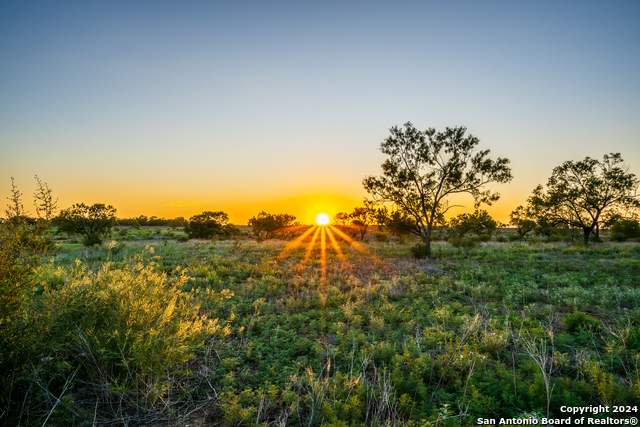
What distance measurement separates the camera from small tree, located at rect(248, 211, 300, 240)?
63.5 metres

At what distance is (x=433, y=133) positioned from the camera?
2117 cm

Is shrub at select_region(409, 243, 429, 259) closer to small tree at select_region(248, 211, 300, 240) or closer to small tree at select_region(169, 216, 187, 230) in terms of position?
small tree at select_region(248, 211, 300, 240)

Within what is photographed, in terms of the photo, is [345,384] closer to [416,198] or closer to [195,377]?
[195,377]

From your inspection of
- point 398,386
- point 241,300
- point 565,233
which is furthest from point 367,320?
point 565,233

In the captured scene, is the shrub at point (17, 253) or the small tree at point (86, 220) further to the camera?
the small tree at point (86, 220)

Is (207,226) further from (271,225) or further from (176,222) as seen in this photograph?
(176,222)

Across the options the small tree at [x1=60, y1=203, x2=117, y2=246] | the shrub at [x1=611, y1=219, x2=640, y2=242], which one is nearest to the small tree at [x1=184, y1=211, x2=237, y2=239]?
the small tree at [x1=60, y1=203, x2=117, y2=246]

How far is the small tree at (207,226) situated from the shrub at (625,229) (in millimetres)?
62446

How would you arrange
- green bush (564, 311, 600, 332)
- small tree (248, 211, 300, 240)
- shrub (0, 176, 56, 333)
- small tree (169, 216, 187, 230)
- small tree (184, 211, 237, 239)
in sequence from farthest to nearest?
small tree (169, 216, 187, 230)
small tree (248, 211, 300, 240)
small tree (184, 211, 237, 239)
green bush (564, 311, 600, 332)
shrub (0, 176, 56, 333)

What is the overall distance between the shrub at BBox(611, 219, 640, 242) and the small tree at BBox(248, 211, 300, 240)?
51867 millimetres

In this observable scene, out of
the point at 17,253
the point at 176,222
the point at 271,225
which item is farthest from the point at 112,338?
the point at 176,222

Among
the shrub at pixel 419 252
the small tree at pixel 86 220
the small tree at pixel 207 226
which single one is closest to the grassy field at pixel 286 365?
the shrub at pixel 419 252

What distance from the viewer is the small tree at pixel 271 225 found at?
208ft

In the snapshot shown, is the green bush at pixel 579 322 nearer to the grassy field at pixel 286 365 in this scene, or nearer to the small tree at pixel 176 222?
the grassy field at pixel 286 365
